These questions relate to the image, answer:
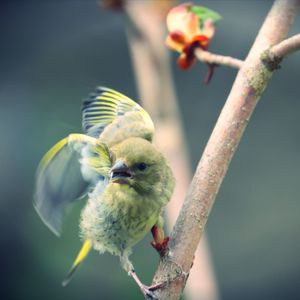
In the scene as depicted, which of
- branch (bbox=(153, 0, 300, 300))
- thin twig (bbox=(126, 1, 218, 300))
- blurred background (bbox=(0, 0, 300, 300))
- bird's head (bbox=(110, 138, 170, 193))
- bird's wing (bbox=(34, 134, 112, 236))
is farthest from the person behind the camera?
blurred background (bbox=(0, 0, 300, 300))

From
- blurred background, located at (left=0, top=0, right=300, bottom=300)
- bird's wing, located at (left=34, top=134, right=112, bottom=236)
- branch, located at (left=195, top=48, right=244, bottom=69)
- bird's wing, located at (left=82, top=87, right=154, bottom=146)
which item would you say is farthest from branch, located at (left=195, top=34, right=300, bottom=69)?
blurred background, located at (left=0, top=0, right=300, bottom=300)

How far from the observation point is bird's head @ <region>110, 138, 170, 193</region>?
1282mm

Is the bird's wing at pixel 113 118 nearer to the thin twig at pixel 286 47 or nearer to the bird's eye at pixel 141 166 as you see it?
the bird's eye at pixel 141 166

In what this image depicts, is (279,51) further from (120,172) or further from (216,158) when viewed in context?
(120,172)

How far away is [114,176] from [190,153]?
6.75 ft

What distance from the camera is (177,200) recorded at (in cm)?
219

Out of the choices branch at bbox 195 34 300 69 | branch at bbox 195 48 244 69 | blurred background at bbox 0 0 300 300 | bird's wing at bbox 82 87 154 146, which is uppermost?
branch at bbox 195 34 300 69

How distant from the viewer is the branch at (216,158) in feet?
3.39

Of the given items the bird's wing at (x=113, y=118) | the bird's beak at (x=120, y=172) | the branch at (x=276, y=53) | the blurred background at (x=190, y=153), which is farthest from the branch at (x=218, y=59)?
the blurred background at (x=190, y=153)

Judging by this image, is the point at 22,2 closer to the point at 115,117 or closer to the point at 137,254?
the point at 137,254

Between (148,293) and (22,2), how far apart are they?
126 inches

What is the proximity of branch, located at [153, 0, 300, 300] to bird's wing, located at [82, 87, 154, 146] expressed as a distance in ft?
0.78

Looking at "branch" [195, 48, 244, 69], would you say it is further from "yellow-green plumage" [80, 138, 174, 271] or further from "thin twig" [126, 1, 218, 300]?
"thin twig" [126, 1, 218, 300]

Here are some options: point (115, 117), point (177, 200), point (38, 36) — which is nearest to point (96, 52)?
point (38, 36)
